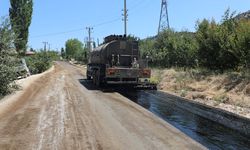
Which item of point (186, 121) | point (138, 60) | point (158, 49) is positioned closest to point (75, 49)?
point (158, 49)

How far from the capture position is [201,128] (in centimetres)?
1170

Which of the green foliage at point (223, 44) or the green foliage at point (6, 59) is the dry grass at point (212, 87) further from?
the green foliage at point (6, 59)

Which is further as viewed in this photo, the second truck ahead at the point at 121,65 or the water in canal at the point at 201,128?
the second truck ahead at the point at 121,65

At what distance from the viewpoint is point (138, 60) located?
25.5 metres

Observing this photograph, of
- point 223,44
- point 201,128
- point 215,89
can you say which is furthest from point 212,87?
point 201,128

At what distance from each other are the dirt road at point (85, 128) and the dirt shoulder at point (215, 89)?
3.44m

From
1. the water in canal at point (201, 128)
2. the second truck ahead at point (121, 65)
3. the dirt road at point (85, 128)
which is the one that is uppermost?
the second truck ahead at point (121, 65)

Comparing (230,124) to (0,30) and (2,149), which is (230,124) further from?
(0,30)

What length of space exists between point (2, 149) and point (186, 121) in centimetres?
607

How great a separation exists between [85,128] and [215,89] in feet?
34.6

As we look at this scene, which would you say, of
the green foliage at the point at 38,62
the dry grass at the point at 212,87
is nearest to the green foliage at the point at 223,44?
the dry grass at the point at 212,87

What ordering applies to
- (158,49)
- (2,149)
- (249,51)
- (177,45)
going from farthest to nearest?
(158,49), (177,45), (249,51), (2,149)

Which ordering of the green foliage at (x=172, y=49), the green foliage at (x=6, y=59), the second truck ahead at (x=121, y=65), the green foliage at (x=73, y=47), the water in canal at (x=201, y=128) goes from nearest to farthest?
the water in canal at (x=201, y=128) < the green foliage at (x=6, y=59) < the second truck ahead at (x=121, y=65) < the green foliage at (x=172, y=49) < the green foliage at (x=73, y=47)

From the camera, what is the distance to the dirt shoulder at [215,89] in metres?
16.0
